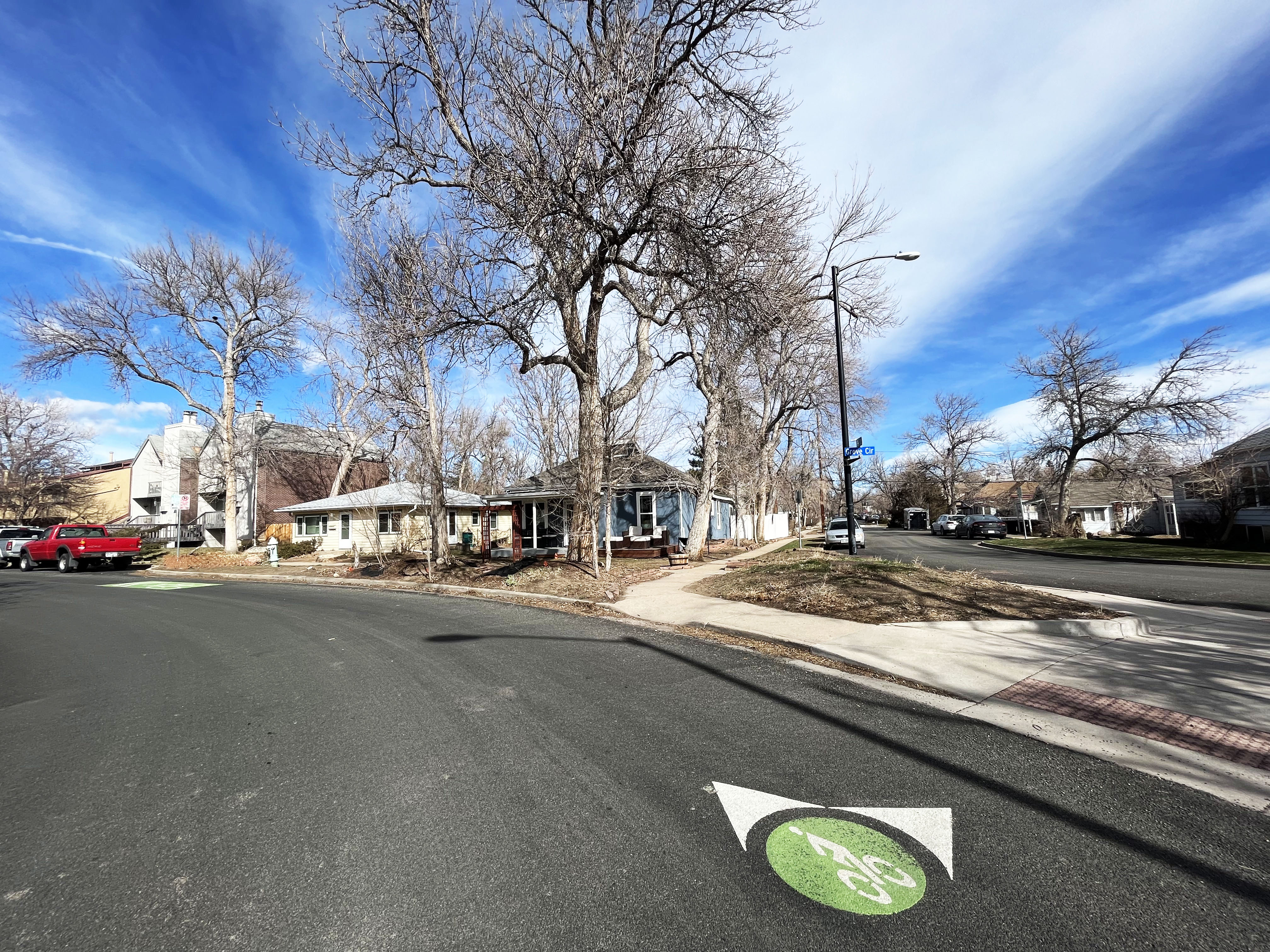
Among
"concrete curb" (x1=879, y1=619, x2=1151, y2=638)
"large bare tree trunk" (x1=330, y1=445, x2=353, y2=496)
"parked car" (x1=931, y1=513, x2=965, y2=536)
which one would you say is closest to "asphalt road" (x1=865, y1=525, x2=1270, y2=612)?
"concrete curb" (x1=879, y1=619, x2=1151, y2=638)

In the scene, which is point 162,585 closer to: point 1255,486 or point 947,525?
point 1255,486

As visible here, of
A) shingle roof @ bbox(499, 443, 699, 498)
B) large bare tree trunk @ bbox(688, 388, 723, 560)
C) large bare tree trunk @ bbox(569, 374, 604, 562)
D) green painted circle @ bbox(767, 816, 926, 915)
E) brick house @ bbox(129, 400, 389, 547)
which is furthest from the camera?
brick house @ bbox(129, 400, 389, 547)

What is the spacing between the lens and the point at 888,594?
9.58 m

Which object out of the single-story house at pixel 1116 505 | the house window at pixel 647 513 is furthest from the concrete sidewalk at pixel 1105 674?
the single-story house at pixel 1116 505

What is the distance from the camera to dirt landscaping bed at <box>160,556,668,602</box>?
1302cm

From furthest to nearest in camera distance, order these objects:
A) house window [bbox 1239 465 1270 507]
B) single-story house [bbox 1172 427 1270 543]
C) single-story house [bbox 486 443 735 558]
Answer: house window [bbox 1239 465 1270 507] < single-story house [bbox 1172 427 1270 543] < single-story house [bbox 486 443 735 558]

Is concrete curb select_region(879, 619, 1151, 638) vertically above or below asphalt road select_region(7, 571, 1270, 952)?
above

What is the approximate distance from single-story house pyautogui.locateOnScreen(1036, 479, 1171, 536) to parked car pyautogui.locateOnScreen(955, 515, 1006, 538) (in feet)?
9.41

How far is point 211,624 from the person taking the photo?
9727mm

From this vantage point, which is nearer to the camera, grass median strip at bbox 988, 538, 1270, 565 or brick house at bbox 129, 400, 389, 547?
grass median strip at bbox 988, 538, 1270, 565

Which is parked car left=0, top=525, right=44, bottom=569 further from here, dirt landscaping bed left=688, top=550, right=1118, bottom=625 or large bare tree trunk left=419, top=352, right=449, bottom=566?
dirt landscaping bed left=688, top=550, right=1118, bottom=625

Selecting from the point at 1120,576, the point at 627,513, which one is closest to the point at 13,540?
the point at 627,513

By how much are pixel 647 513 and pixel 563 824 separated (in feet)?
78.6

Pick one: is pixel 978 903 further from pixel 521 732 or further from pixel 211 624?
pixel 211 624
